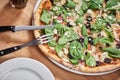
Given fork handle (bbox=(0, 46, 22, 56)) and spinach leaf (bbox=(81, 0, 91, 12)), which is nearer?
fork handle (bbox=(0, 46, 22, 56))

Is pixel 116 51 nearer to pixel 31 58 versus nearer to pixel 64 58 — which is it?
pixel 64 58

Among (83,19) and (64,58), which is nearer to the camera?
(64,58)

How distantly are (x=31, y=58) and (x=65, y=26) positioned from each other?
18 centimetres

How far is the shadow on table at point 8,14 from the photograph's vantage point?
110 cm

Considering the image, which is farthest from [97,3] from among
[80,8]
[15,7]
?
[15,7]

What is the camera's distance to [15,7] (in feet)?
3.68

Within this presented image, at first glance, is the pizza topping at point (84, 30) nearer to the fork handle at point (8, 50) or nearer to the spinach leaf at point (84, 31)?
the spinach leaf at point (84, 31)

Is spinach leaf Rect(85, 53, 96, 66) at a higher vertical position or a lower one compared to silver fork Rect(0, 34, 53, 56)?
lower

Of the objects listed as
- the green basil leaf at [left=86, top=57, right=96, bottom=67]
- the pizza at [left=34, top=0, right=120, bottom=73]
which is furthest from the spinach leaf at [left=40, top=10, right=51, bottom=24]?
the green basil leaf at [left=86, top=57, right=96, bottom=67]

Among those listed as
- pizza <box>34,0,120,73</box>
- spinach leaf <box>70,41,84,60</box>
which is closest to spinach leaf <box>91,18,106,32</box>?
pizza <box>34,0,120,73</box>

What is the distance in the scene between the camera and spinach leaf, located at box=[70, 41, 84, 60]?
1.05 metres

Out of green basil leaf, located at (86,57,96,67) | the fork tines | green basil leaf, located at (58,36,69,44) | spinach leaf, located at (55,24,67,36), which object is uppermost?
spinach leaf, located at (55,24,67,36)

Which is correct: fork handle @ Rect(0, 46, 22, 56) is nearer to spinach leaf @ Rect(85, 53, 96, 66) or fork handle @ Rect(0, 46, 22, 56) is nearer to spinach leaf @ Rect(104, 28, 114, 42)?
spinach leaf @ Rect(85, 53, 96, 66)

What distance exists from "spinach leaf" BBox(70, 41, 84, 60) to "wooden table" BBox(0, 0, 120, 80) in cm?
7
